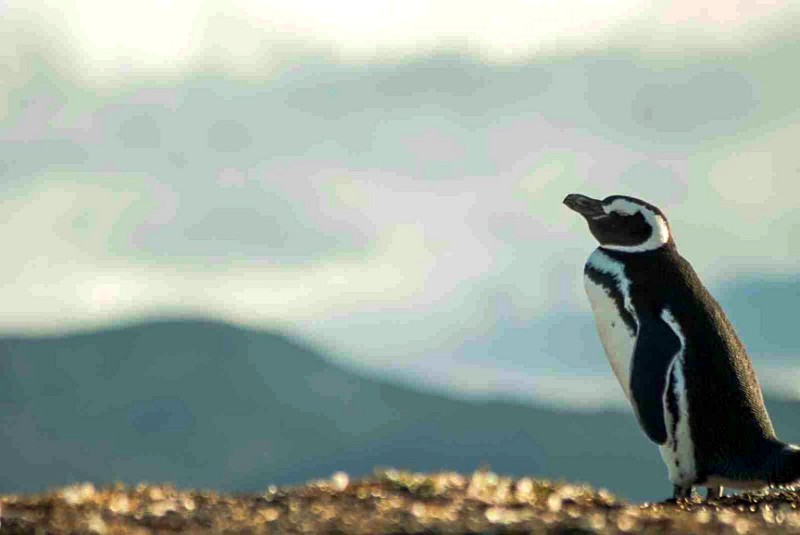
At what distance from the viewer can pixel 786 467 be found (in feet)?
41.9

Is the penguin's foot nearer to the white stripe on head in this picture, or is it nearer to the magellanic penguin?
the magellanic penguin

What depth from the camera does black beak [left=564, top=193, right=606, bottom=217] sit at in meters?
14.6

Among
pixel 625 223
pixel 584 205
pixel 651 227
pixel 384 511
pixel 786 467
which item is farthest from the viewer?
pixel 584 205

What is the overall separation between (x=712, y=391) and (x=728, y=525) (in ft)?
11.7

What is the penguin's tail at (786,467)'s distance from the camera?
12734 millimetres

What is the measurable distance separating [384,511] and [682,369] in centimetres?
446

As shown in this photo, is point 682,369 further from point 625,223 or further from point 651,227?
point 625,223

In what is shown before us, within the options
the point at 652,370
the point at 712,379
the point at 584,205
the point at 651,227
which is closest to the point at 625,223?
the point at 651,227

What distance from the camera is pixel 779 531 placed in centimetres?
959

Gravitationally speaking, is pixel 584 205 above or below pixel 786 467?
above

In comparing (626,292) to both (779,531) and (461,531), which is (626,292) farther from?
(461,531)

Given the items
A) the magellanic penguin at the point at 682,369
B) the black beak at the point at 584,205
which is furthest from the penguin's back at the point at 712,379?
the black beak at the point at 584,205

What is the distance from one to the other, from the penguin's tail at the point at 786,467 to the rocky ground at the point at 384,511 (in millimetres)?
843

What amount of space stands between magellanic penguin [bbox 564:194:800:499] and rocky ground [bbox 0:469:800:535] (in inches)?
42.8
